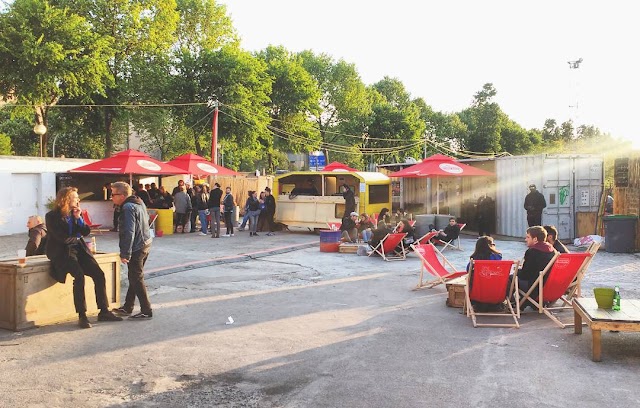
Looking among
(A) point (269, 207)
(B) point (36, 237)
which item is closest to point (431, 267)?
(B) point (36, 237)

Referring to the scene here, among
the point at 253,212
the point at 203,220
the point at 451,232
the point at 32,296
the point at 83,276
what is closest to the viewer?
the point at 32,296

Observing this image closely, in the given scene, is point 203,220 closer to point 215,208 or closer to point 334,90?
point 215,208

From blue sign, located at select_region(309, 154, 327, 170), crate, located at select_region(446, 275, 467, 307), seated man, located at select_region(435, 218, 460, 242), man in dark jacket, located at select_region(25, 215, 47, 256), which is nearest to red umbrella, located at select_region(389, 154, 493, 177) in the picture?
seated man, located at select_region(435, 218, 460, 242)

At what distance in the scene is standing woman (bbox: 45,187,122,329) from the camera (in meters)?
7.05

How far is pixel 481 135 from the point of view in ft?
216

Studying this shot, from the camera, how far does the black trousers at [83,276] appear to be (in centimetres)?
714

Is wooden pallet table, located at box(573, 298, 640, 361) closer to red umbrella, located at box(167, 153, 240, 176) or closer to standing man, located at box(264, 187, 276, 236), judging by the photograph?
standing man, located at box(264, 187, 276, 236)

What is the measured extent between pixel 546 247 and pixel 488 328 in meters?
1.56

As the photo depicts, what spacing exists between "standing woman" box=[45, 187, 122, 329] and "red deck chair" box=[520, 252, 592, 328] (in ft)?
18.4

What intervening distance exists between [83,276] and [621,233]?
12.8 meters

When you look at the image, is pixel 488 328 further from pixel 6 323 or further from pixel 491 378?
pixel 6 323

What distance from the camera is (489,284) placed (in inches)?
302

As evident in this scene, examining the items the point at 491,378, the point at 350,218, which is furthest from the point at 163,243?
the point at 491,378

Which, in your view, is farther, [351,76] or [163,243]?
[351,76]
